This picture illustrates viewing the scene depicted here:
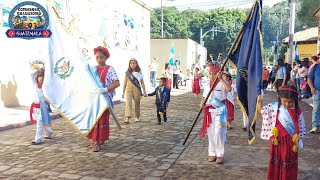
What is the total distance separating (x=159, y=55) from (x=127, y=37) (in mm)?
15498

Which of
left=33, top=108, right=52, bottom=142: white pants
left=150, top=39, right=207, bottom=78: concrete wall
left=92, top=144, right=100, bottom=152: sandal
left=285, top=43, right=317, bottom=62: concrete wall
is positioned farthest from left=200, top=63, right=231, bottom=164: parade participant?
left=150, top=39, right=207, bottom=78: concrete wall

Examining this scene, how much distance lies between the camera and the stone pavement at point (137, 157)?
5.66 m

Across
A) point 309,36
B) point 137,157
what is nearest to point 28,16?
point 137,157

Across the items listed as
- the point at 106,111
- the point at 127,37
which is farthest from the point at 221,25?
the point at 106,111

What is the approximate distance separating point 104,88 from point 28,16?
22.7ft

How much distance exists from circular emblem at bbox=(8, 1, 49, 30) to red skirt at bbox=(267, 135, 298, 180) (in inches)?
397

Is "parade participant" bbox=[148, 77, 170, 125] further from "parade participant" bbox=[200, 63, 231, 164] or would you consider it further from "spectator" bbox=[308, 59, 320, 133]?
"parade participant" bbox=[200, 63, 231, 164]

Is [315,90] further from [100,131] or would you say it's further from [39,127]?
[39,127]

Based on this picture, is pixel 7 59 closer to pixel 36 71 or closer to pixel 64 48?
pixel 36 71

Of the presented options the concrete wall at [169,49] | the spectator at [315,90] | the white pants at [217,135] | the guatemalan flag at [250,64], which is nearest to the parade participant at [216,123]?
the white pants at [217,135]

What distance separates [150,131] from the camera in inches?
364

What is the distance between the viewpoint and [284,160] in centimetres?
479

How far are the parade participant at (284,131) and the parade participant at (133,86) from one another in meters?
6.00

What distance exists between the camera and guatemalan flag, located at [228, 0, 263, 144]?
543 cm
